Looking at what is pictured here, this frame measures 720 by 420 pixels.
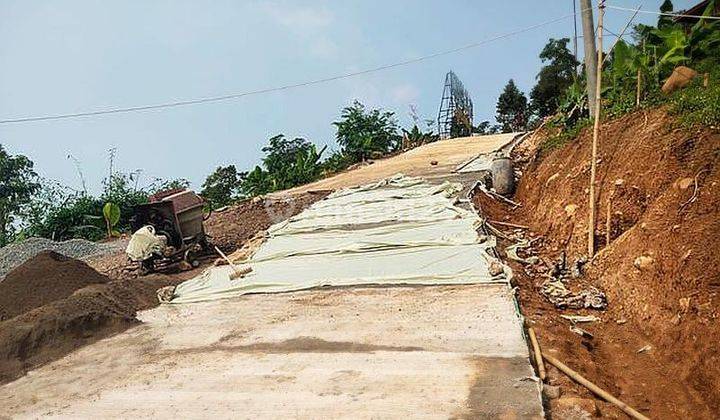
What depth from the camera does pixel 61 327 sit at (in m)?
4.05

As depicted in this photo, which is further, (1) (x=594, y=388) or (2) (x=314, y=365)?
(2) (x=314, y=365)

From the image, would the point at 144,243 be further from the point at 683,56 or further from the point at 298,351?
the point at 683,56

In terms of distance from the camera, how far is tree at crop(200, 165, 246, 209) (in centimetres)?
1838

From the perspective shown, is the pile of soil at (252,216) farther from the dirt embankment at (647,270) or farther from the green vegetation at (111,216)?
the dirt embankment at (647,270)

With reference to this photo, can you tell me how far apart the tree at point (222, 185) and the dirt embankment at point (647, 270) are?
1420 centimetres

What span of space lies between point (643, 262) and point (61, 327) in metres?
4.31

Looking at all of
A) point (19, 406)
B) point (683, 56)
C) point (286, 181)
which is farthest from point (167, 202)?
point (286, 181)

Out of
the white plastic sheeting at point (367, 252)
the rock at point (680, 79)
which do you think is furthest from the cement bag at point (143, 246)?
the rock at point (680, 79)

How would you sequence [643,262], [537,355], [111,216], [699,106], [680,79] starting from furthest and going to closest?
1. [111,216]
2. [680,79]
3. [699,106]
4. [643,262]
5. [537,355]

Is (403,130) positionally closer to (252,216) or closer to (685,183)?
(252,216)

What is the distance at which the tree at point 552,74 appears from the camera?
2142 cm

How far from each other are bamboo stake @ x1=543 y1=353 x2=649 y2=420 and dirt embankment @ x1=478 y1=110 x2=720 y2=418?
5 cm

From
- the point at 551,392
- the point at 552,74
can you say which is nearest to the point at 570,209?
the point at 551,392

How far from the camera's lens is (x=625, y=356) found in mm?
3191
